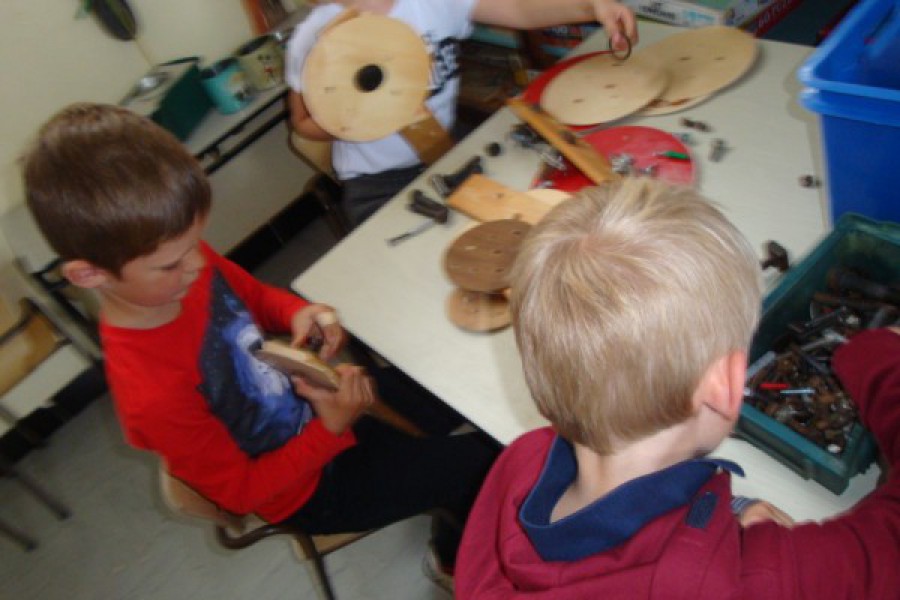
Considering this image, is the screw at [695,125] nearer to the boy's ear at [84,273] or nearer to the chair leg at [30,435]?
the boy's ear at [84,273]

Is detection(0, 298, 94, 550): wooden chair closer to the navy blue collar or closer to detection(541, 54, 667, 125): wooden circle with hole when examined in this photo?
detection(541, 54, 667, 125): wooden circle with hole

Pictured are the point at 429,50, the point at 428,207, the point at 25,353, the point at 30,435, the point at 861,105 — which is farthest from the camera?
the point at 30,435

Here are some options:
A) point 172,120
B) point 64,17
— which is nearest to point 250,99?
point 172,120

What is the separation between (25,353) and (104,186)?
4.13 feet

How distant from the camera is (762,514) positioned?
0.67 m

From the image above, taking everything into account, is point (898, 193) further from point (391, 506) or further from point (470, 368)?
point (391, 506)

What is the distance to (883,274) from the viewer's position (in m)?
0.83

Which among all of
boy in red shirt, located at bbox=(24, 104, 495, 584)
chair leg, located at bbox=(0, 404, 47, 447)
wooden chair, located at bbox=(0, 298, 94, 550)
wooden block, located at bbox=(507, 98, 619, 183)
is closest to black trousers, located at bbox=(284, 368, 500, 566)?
boy in red shirt, located at bbox=(24, 104, 495, 584)

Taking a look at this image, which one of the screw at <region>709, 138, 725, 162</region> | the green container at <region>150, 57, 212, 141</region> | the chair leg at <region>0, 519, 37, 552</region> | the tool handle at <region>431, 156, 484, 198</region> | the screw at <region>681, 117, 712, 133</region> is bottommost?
the chair leg at <region>0, 519, 37, 552</region>

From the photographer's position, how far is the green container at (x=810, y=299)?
0.71m

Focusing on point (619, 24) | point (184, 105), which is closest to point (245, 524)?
point (619, 24)

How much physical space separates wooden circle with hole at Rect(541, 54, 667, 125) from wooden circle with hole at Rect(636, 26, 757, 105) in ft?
0.10

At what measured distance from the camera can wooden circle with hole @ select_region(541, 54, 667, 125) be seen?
1.29 meters

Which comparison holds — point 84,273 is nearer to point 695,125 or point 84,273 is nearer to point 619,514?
point 619,514
